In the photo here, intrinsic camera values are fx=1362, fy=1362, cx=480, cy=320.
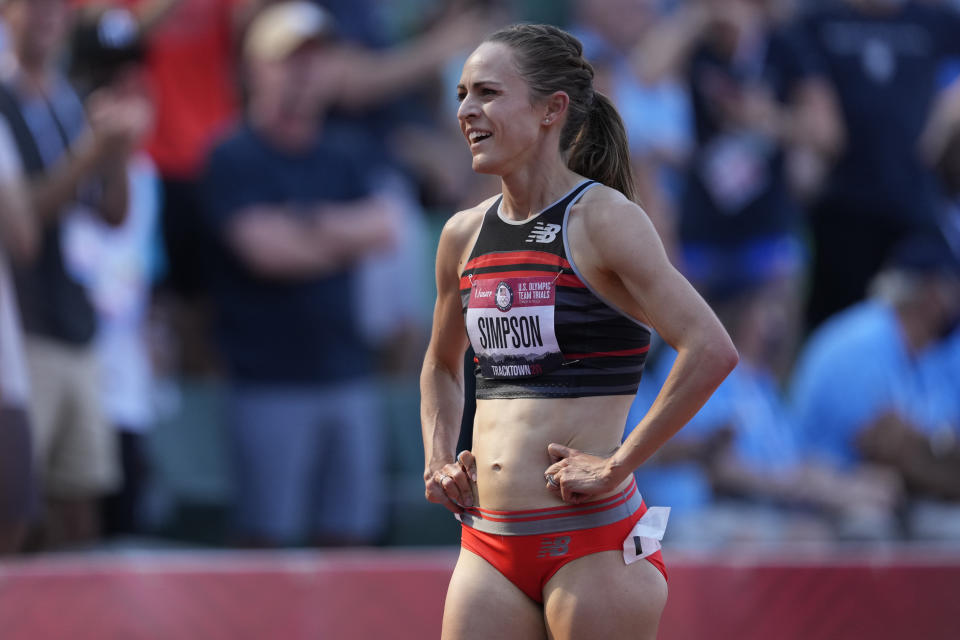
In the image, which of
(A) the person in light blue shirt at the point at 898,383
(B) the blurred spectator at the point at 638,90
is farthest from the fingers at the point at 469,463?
(B) the blurred spectator at the point at 638,90

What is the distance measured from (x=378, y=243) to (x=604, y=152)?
419 cm

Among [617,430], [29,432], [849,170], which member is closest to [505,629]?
[617,430]

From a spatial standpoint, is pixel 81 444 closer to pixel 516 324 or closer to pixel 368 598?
pixel 368 598

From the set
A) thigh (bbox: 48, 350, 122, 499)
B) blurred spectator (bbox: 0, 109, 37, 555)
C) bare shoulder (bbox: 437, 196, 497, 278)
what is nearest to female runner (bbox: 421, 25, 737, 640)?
bare shoulder (bbox: 437, 196, 497, 278)

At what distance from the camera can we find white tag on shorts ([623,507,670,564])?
329 cm

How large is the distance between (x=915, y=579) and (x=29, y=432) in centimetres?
378

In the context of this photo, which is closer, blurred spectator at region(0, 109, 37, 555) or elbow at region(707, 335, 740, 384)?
elbow at region(707, 335, 740, 384)

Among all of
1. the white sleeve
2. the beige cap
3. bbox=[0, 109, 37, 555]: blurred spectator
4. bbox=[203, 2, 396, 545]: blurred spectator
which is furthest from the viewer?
the beige cap

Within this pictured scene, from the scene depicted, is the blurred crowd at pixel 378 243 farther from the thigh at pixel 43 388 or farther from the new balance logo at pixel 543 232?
the new balance logo at pixel 543 232

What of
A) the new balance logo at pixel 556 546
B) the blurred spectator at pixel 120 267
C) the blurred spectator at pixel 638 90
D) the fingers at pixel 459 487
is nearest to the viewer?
the new balance logo at pixel 556 546

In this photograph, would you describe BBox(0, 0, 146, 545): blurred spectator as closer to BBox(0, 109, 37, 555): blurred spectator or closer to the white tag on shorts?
BBox(0, 109, 37, 555): blurred spectator

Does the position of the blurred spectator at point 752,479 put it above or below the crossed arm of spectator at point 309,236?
below

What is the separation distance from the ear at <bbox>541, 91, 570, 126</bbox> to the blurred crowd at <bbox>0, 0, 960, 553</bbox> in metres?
2.74

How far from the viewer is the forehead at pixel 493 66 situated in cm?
334
